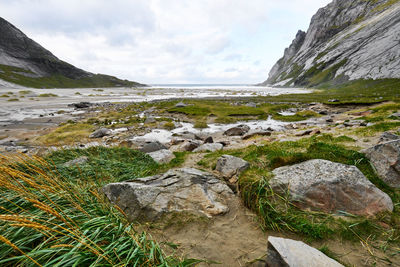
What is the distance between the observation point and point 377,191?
5043 mm

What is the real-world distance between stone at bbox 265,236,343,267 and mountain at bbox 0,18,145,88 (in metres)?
183

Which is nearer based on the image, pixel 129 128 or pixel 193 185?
pixel 193 185

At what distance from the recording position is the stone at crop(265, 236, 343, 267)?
10.5 feet

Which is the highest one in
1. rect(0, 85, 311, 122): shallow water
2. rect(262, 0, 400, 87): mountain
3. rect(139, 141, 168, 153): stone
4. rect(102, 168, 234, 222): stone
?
rect(262, 0, 400, 87): mountain

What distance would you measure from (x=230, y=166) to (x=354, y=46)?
157223mm

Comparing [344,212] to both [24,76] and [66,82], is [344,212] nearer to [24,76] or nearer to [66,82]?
[24,76]

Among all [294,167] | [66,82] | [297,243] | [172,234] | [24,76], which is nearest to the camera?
[297,243]

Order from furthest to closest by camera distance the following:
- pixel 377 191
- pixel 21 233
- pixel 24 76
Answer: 1. pixel 24 76
2. pixel 377 191
3. pixel 21 233

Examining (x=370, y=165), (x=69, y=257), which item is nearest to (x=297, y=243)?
(x=69, y=257)

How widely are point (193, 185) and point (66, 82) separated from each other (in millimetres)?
221782

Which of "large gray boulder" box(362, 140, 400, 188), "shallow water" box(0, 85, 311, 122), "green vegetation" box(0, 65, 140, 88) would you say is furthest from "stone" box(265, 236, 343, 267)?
"green vegetation" box(0, 65, 140, 88)

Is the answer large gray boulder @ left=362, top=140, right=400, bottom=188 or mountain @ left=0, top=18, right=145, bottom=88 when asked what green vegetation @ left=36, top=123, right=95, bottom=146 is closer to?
large gray boulder @ left=362, top=140, right=400, bottom=188

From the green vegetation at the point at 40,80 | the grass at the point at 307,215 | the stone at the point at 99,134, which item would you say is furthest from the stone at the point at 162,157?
the green vegetation at the point at 40,80

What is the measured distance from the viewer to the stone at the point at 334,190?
16.1 feet
